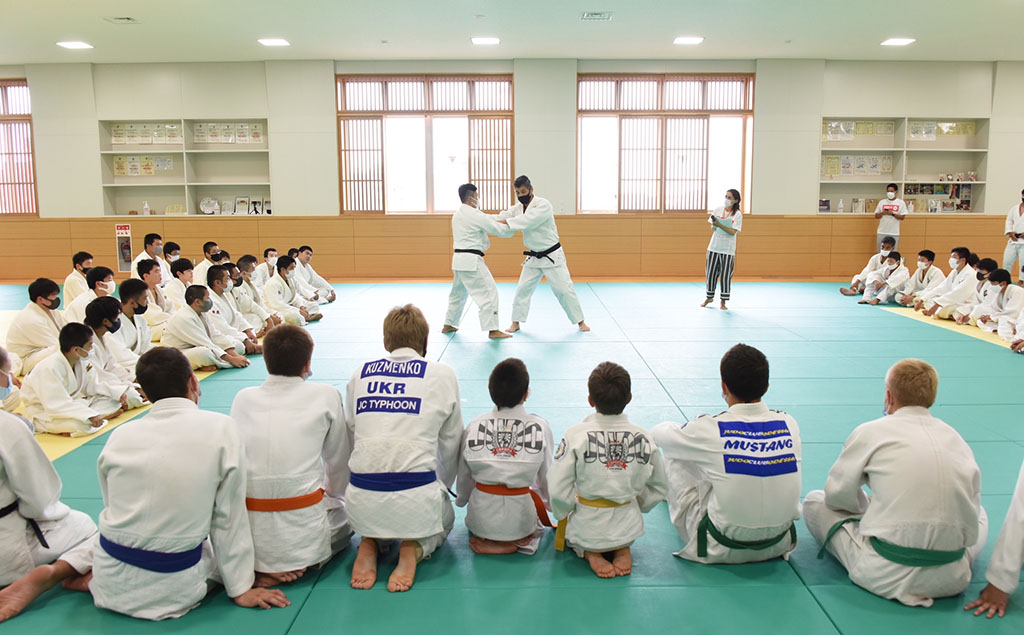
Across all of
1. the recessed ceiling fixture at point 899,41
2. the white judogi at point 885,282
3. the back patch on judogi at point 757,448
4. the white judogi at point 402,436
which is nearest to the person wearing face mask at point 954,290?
the white judogi at point 885,282

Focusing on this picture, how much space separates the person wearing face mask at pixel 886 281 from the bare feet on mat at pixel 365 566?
930cm

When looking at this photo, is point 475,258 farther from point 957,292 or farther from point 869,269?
point 869,269

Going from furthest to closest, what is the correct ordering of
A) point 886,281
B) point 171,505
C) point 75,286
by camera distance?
1. point 886,281
2. point 75,286
3. point 171,505

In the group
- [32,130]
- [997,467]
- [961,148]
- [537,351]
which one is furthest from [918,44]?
[32,130]

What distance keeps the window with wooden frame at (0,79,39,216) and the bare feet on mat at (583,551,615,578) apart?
1472 cm

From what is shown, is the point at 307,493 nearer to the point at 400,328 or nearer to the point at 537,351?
the point at 400,328

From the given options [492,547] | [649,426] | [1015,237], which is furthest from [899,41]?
[492,547]

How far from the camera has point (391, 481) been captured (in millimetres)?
2734

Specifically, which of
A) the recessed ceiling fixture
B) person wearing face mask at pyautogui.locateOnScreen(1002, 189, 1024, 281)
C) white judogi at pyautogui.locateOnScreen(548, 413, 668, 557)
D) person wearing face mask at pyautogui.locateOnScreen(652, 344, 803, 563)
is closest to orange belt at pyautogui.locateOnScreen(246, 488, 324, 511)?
white judogi at pyautogui.locateOnScreen(548, 413, 668, 557)

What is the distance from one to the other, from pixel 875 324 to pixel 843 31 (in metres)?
5.24

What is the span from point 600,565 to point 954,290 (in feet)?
25.9

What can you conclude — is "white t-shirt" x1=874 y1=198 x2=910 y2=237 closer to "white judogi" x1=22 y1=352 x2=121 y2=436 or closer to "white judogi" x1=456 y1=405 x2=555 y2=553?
"white judogi" x1=456 y1=405 x2=555 y2=553

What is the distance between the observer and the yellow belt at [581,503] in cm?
279

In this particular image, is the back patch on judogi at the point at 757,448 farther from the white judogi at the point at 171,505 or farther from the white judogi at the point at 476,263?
the white judogi at the point at 476,263
